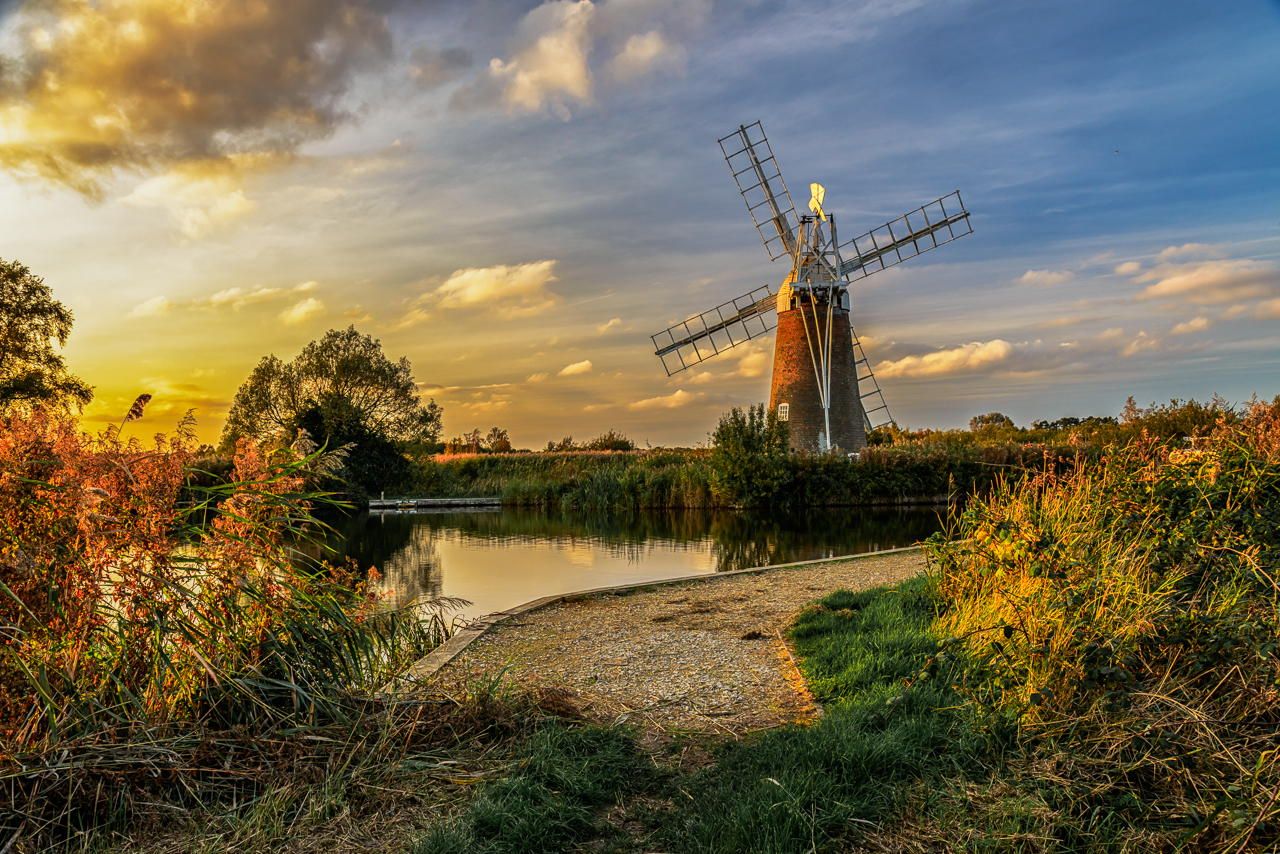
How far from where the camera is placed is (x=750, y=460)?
22750 millimetres

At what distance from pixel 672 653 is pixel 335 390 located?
2879cm

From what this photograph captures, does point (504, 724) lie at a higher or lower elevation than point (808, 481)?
lower

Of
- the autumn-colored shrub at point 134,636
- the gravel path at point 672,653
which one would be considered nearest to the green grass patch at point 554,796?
the gravel path at point 672,653

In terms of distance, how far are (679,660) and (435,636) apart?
2702 mm

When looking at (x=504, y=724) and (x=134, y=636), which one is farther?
(x=504, y=724)

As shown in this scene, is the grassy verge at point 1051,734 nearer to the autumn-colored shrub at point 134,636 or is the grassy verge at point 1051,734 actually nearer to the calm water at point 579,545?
the autumn-colored shrub at point 134,636

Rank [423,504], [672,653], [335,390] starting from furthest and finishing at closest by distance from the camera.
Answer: [335,390] < [423,504] < [672,653]

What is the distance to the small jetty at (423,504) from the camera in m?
26.8

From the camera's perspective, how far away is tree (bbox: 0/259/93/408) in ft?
83.0

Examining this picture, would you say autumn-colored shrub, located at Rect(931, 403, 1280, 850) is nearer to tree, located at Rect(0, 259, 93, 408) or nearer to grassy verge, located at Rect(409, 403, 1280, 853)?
grassy verge, located at Rect(409, 403, 1280, 853)

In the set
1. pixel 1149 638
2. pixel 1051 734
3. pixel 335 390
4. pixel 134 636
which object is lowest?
pixel 1051 734

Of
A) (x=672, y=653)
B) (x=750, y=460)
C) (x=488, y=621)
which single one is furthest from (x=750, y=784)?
(x=750, y=460)

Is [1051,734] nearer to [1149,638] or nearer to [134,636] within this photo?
[1149,638]

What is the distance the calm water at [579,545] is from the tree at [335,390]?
851 centimetres
